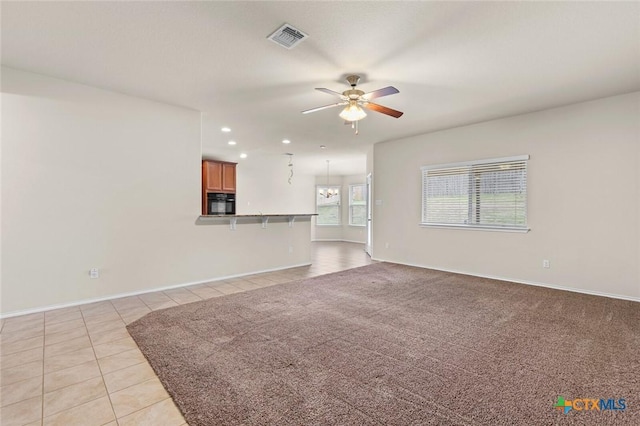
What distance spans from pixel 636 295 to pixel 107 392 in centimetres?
574

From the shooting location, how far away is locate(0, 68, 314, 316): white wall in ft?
10.5

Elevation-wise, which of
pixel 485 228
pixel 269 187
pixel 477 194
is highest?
pixel 269 187

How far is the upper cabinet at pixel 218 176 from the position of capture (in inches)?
291

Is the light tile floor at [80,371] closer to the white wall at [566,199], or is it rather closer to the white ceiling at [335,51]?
the white ceiling at [335,51]

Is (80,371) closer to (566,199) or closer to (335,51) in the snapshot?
(335,51)

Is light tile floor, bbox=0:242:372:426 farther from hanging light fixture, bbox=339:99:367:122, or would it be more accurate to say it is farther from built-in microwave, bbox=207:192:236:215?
built-in microwave, bbox=207:192:236:215

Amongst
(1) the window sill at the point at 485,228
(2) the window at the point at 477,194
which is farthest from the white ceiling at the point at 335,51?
(1) the window sill at the point at 485,228

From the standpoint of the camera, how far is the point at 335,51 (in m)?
2.75

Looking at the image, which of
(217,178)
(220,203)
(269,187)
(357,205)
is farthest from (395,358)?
(357,205)

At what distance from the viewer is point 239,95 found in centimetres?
386

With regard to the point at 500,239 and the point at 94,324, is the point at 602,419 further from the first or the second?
the point at 94,324

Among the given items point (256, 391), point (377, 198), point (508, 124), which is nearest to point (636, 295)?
point (508, 124)

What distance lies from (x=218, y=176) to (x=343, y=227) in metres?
5.08

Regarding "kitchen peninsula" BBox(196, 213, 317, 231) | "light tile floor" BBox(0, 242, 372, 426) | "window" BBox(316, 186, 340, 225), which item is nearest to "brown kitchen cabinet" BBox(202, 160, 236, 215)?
"kitchen peninsula" BBox(196, 213, 317, 231)
